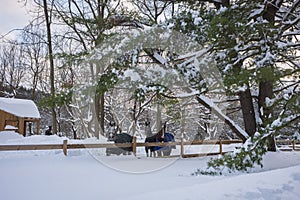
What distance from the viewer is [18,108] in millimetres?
17203

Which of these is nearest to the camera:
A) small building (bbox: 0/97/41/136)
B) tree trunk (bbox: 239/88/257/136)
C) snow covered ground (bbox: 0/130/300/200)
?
snow covered ground (bbox: 0/130/300/200)

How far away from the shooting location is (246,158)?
15.1ft

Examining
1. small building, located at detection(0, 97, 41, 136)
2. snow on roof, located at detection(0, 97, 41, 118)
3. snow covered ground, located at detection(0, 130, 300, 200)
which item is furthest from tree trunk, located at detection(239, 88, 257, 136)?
snow on roof, located at detection(0, 97, 41, 118)

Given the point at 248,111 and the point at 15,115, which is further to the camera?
the point at 15,115

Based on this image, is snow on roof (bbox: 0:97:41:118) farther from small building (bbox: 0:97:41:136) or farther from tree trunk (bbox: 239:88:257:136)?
tree trunk (bbox: 239:88:257:136)

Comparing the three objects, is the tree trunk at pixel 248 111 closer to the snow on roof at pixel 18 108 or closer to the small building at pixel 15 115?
the small building at pixel 15 115

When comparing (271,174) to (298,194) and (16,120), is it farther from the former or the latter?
(16,120)

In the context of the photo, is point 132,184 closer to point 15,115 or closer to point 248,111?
point 248,111

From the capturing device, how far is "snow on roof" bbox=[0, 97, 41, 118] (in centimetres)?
1675

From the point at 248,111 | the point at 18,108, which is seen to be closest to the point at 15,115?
the point at 18,108

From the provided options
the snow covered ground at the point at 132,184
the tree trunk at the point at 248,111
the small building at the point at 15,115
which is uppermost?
the small building at the point at 15,115

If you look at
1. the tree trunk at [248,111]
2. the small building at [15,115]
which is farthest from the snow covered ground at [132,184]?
the small building at [15,115]

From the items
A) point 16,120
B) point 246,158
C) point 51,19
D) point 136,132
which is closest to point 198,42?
point 246,158

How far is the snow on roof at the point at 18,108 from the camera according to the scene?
16750 millimetres
